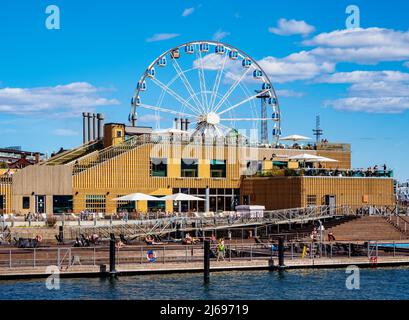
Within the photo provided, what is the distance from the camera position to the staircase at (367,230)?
56.2 meters

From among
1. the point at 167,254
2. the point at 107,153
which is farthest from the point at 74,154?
the point at 167,254

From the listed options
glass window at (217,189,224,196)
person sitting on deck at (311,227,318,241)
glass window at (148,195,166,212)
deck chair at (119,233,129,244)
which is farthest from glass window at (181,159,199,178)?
deck chair at (119,233,129,244)

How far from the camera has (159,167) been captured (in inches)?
2687

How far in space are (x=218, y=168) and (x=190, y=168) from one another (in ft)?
8.93

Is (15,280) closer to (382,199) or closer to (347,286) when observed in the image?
(347,286)

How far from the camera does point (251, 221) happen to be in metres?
57.2

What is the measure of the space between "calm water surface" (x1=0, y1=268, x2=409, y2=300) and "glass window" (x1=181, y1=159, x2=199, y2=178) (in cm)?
2850

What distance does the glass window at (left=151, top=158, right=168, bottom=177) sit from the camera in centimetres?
6800

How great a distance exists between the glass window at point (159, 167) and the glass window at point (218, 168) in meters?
4.46

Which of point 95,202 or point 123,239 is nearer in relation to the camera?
point 123,239

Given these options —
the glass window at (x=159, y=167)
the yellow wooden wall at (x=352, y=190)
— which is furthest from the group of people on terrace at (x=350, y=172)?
the glass window at (x=159, y=167)

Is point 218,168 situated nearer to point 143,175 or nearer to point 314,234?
point 143,175
